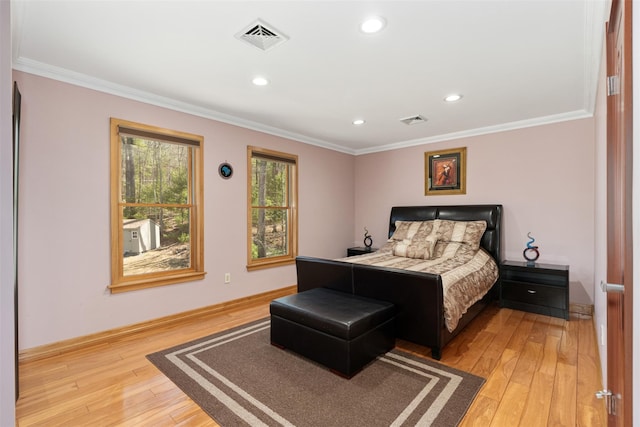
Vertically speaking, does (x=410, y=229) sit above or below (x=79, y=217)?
below

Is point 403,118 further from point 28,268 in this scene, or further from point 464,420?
point 28,268

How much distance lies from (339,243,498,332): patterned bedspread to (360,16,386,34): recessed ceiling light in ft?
6.60

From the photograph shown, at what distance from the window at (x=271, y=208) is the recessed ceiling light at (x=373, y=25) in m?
2.42

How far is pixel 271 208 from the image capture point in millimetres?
4527

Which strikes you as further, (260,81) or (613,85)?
(260,81)

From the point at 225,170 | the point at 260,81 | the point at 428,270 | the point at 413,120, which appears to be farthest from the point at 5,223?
the point at 413,120

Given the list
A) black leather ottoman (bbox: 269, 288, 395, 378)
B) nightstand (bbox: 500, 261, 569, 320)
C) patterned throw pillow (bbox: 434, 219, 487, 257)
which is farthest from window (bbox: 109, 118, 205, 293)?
nightstand (bbox: 500, 261, 569, 320)

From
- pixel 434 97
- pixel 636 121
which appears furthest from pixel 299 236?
pixel 636 121

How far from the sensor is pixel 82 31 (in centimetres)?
209

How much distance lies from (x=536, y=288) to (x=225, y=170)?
388cm

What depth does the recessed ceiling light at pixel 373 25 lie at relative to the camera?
195 centimetres

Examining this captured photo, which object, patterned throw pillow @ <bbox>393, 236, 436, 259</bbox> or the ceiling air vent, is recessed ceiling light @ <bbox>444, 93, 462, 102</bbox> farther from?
patterned throw pillow @ <bbox>393, 236, 436, 259</bbox>

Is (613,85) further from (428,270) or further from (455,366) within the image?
(428,270)

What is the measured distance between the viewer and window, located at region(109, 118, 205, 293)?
9.98 ft
